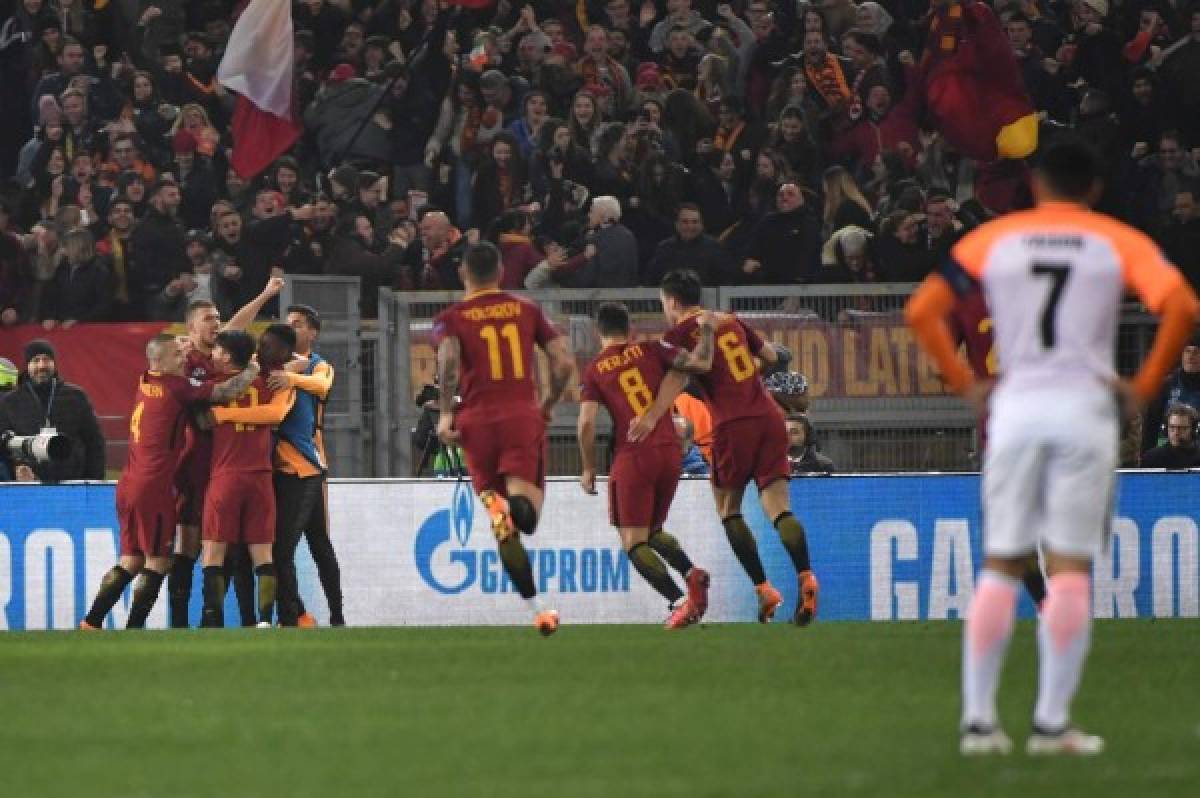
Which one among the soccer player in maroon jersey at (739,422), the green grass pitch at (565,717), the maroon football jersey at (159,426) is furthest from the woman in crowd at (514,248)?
the green grass pitch at (565,717)

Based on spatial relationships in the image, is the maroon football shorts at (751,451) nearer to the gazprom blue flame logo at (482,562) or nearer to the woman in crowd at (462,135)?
the gazprom blue flame logo at (482,562)

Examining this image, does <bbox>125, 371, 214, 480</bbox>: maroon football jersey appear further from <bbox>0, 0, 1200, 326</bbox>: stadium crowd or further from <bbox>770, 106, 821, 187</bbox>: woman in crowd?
<bbox>770, 106, 821, 187</bbox>: woman in crowd

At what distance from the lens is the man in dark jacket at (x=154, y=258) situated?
79.6ft

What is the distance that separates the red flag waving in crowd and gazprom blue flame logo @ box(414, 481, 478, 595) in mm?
6940

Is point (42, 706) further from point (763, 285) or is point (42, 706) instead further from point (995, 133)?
point (995, 133)

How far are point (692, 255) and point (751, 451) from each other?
613 cm

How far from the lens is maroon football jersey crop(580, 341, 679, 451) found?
54.5ft

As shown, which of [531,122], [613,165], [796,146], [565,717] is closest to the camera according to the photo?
[565,717]

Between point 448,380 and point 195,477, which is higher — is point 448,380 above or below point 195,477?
above

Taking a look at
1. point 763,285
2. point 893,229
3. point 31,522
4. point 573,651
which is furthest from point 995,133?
point 573,651

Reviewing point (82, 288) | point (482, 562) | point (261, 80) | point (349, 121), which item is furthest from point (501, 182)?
point (482, 562)

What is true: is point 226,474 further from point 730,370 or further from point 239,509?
point 730,370

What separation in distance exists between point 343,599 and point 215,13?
10.0 meters

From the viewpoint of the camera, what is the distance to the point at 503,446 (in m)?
14.8
